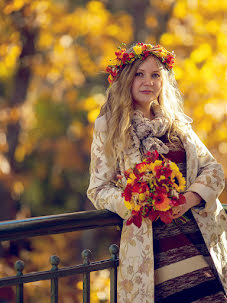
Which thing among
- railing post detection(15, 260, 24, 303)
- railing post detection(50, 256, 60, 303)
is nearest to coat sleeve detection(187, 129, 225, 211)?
railing post detection(50, 256, 60, 303)

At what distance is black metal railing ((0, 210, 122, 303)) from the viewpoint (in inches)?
68.0

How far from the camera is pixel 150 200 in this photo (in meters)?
1.85

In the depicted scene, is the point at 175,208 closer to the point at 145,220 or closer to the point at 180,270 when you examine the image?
the point at 145,220

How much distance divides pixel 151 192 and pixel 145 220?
25 centimetres

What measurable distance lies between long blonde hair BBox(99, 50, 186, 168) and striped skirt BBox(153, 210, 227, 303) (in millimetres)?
414

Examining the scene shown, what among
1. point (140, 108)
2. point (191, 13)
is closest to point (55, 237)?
point (191, 13)

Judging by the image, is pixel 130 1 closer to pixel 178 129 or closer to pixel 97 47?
pixel 97 47

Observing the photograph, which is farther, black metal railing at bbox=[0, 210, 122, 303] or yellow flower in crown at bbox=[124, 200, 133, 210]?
yellow flower in crown at bbox=[124, 200, 133, 210]

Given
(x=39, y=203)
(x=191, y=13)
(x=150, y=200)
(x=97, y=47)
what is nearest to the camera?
(x=150, y=200)

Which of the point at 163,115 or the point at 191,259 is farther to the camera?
the point at 163,115

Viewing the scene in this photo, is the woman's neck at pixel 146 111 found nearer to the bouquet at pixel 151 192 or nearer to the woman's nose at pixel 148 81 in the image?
the woman's nose at pixel 148 81

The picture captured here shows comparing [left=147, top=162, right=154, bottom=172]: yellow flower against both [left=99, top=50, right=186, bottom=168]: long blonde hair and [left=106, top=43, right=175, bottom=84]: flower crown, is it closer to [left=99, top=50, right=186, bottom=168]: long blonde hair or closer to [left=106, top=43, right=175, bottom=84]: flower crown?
[left=99, top=50, right=186, bottom=168]: long blonde hair

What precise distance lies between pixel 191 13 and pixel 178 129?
4.00 meters

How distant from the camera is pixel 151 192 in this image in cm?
185
